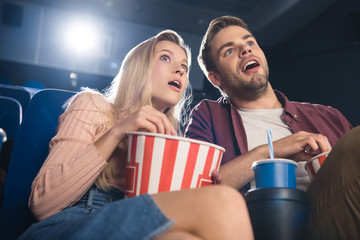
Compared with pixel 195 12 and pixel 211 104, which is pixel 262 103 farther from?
pixel 195 12

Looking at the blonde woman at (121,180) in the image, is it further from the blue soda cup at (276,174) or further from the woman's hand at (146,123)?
the blue soda cup at (276,174)

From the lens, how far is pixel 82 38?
564 centimetres

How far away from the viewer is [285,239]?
753 millimetres

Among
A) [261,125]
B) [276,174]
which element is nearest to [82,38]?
[261,125]

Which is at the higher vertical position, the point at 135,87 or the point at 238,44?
the point at 238,44

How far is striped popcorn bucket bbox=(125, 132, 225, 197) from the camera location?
33.2 inches

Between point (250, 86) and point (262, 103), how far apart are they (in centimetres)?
12

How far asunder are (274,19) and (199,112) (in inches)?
149

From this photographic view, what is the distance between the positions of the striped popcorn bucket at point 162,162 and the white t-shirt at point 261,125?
0.78 m

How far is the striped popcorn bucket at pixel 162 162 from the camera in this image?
2.77 ft

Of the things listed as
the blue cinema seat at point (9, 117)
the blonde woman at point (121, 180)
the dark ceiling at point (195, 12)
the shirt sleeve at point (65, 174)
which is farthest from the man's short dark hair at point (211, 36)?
the dark ceiling at point (195, 12)

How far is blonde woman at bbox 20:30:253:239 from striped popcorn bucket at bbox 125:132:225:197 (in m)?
0.07

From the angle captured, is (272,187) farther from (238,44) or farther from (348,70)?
(348,70)

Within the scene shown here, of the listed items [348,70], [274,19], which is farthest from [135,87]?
[274,19]
